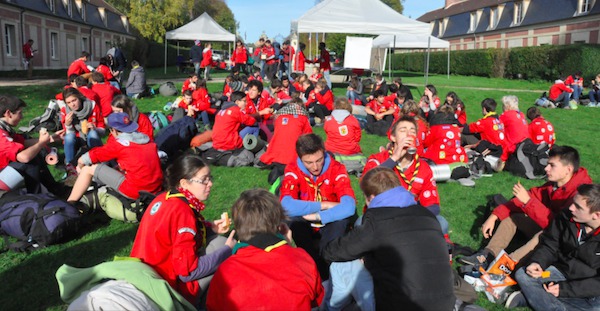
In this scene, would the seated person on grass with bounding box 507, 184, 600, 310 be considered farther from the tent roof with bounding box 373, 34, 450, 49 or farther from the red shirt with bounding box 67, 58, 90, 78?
the tent roof with bounding box 373, 34, 450, 49

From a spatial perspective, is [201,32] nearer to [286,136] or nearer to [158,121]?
[158,121]

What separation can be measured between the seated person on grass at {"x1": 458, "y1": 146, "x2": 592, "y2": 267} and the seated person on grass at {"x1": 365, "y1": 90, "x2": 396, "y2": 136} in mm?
6408

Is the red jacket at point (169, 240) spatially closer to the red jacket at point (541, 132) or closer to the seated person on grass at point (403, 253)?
the seated person on grass at point (403, 253)

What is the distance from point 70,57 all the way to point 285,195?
39.5 meters

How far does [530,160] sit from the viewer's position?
7.92 meters

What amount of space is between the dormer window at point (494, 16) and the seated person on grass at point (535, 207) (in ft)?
171

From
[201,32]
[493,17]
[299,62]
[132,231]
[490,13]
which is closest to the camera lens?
[132,231]

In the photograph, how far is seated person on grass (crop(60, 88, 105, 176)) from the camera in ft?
24.1

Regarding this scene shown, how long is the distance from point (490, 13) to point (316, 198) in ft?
181

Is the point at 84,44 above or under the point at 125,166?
above

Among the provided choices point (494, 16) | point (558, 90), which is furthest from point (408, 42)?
point (494, 16)

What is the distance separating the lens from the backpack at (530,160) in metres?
7.81

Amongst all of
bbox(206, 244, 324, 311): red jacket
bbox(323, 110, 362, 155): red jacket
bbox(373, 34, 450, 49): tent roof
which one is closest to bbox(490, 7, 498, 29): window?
bbox(373, 34, 450, 49): tent roof

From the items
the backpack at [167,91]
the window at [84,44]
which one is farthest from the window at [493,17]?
the backpack at [167,91]
